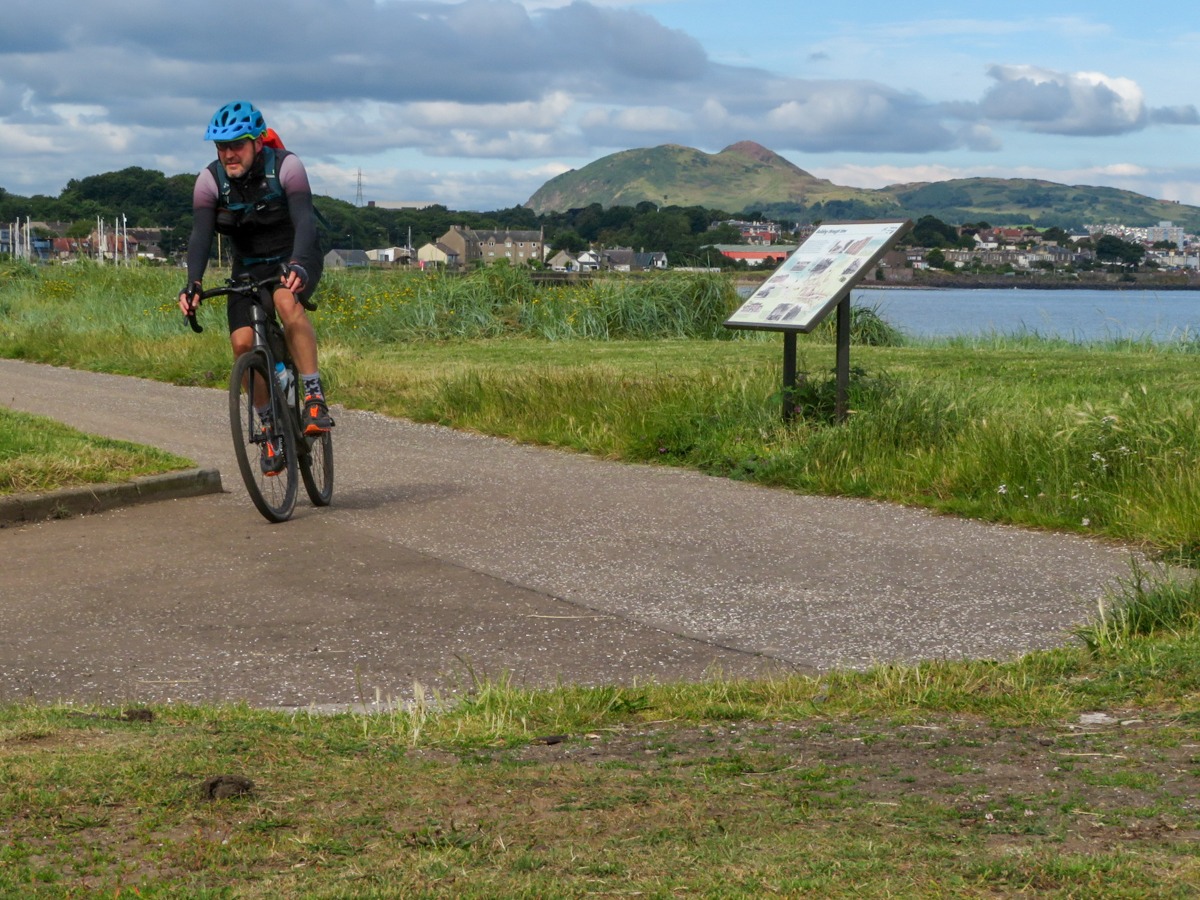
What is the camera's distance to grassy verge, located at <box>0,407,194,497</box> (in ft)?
26.5

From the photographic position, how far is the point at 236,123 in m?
7.38

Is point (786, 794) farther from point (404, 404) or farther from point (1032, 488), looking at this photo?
point (404, 404)

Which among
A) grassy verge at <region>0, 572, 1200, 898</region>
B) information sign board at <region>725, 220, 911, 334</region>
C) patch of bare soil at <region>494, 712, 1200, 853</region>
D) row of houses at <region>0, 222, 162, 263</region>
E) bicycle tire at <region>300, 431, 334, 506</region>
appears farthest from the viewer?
row of houses at <region>0, 222, 162, 263</region>

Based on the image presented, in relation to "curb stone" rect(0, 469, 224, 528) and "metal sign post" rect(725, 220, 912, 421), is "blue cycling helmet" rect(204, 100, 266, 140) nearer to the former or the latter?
"curb stone" rect(0, 469, 224, 528)

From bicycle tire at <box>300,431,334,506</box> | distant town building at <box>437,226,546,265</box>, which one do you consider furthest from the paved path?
distant town building at <box>437,226,546,265</box>

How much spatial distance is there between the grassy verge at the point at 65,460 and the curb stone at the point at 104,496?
11cm

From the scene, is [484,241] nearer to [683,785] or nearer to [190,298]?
[190,298]

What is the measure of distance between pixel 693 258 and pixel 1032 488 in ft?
59.8

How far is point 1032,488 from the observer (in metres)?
8.05

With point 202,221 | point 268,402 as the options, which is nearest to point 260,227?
point 202,221

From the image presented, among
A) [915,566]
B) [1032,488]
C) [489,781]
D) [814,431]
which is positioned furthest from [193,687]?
[814,431]

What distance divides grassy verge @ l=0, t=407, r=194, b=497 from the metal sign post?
367 cm

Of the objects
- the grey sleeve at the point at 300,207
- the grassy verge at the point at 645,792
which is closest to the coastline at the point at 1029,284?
the grey sleeve at the point at 300,207

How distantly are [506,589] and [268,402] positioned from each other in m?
2.08
